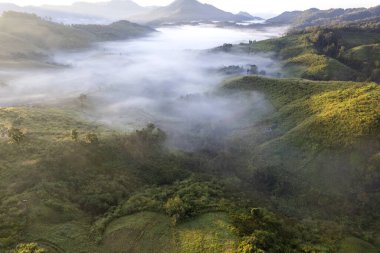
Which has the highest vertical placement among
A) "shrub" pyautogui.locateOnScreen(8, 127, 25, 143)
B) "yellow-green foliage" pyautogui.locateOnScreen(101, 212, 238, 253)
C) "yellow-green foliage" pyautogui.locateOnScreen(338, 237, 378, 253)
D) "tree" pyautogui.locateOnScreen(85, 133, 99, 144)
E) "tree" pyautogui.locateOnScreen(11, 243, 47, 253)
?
"shrub" pyautogui.locateOnScreen(8, 127, 25, 143)

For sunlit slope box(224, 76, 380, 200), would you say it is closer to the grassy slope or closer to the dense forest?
the grassy slope

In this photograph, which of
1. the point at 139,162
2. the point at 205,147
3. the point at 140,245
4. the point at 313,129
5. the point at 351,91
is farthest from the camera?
the point at 351,91

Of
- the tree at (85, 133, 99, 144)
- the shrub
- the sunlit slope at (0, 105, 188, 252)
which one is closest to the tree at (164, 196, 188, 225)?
the sunlit slope at (0, 105, 188, 252)

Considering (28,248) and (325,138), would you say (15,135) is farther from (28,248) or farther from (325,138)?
(325,138)

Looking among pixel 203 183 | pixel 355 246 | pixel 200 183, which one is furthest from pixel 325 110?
pixel 355 246

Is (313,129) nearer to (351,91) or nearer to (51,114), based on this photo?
(351,91)

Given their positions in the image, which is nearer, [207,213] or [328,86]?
[207,213]

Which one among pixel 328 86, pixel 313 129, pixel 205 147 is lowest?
pixel 205 147

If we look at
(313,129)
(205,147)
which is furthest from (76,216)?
(313,129)

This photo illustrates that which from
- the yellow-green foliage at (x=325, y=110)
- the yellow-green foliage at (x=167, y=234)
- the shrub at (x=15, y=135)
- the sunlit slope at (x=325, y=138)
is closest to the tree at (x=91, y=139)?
the shrub at (x=15, y=135)
